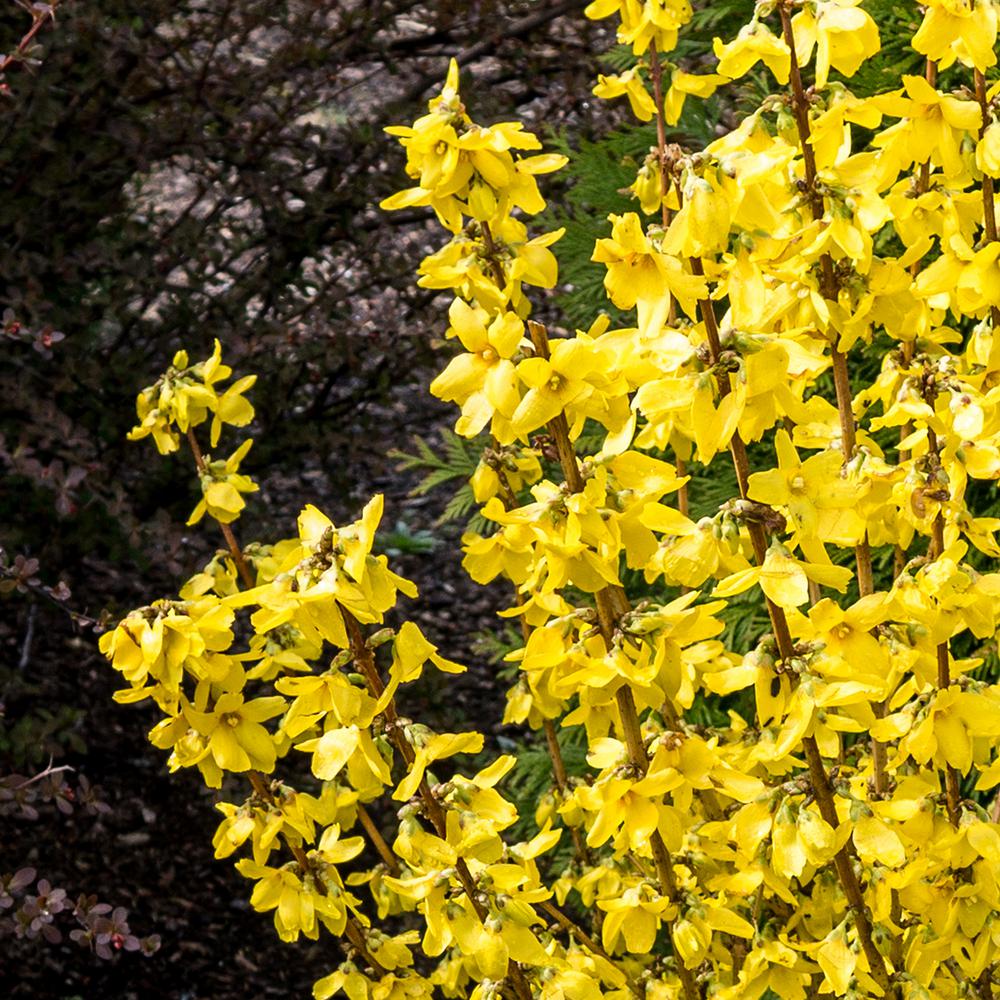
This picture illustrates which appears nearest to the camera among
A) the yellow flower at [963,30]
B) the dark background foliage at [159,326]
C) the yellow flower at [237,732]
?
the yellow flower at [963,30]

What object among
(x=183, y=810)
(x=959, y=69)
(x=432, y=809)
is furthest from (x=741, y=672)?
(x=183, y=810)

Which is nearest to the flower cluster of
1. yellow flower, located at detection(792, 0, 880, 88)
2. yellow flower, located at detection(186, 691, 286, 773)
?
yellow flower, located at detection(792, 0, 880, 88)

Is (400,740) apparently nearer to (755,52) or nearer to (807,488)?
(807,488)

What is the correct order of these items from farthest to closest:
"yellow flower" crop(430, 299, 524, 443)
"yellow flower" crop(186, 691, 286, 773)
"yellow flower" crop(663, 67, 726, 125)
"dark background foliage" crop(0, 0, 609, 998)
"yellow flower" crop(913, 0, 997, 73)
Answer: "dark background foliage" crop(0, 0, 609, 998) → "yellow flower" crop(663, 67, 726, 125) → "yellow flower" crop(186, 691, 286, 773) → "yellow flower" crop(913, 0, 997, 73) → "yellow flower" crop(430, 299, 524, 443)

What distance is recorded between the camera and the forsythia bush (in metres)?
1.18

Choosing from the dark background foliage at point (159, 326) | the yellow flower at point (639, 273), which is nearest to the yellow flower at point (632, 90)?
the yellow flower at point (639, 273)

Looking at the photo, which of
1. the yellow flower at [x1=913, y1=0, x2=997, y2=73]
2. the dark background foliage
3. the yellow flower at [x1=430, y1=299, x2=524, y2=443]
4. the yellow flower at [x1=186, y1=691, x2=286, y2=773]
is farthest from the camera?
the dark background foliage

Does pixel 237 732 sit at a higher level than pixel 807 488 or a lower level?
lower

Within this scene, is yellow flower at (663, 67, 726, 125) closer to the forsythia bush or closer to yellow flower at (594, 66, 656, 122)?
yellow flower at (594, 66, 656, 122)

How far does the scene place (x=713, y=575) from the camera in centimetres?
135

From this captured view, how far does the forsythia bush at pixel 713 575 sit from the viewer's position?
1.18 metres

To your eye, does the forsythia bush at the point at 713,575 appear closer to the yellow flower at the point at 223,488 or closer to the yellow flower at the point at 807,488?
the yellow flower at the point at 807,488

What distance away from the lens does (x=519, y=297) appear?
4.28 feet

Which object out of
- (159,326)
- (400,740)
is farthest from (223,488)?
(159,326)
